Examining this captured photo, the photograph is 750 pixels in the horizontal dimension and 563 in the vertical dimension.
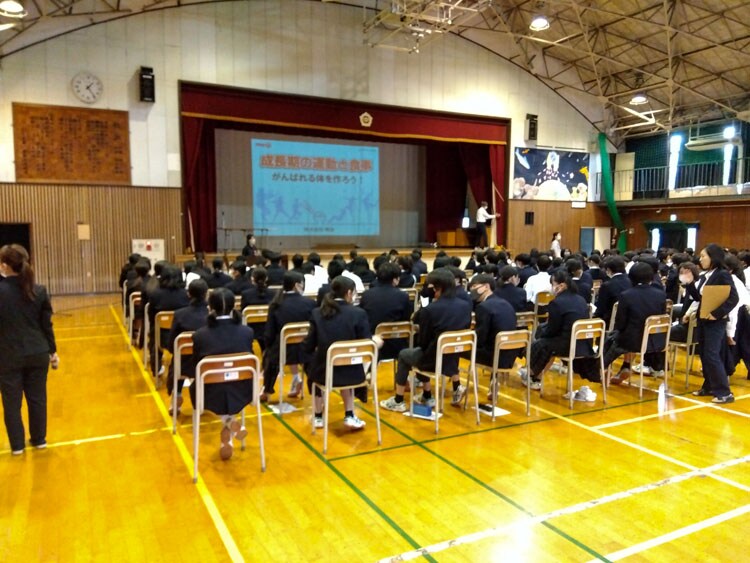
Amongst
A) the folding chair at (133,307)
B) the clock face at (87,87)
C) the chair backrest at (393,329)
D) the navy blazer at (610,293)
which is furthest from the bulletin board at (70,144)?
the navy blazer at (610,293)

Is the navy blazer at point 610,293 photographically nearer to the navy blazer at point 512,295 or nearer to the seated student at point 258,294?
the navy blazer at point 512,295

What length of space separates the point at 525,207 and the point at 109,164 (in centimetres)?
1204

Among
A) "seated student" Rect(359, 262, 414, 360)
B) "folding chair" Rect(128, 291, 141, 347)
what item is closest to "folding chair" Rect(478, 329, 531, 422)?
"seated student" Rect(359, 262, 414, 360)

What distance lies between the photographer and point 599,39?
615 inches

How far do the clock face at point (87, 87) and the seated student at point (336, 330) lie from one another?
1016cm

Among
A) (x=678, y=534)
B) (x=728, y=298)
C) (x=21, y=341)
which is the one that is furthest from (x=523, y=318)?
(x=21, y=341)

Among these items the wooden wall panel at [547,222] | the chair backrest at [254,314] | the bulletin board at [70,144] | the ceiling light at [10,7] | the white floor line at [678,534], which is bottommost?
the white floor line at [678,534]

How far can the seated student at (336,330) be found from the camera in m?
4.05

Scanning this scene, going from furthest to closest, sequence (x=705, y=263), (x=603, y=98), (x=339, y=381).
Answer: (x=603, y=98) → (x=705, y=263) → (x=339, y=381)

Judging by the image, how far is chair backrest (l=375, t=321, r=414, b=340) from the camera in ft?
16.0

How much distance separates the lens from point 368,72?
14586 millimetres

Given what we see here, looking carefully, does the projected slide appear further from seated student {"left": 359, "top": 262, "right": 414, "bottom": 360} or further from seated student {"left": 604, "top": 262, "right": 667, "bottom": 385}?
seated student {"left": 604, "top": 262, "right": 667, "bottom": 385}

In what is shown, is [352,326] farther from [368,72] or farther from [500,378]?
[368,72]

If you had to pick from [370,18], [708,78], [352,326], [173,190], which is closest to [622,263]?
[352,326]
